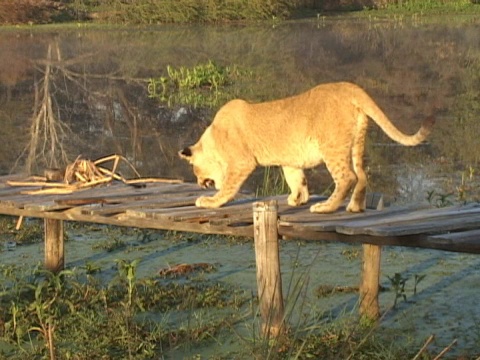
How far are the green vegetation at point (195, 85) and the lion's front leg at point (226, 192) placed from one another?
1057 cm

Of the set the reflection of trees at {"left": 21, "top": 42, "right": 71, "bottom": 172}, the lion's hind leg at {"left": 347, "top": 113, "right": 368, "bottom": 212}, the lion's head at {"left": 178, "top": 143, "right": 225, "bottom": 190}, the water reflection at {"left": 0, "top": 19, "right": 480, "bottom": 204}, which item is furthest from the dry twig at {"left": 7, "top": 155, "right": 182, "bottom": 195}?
the reflection of trees at {"left": 21, "top": 42, "right": 71, "bottom": 172}

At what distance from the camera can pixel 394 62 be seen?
22.1 m

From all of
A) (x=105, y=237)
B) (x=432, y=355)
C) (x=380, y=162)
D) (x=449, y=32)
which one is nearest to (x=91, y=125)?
(x=380, y=162)

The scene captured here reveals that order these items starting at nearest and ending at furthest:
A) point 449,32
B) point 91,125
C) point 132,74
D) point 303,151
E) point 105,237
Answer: point 303,151 < point 105,237 < point 91,125 < point 132,74 < point 449,32

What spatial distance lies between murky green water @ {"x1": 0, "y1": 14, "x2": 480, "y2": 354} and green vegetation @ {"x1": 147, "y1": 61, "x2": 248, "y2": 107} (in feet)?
1.01

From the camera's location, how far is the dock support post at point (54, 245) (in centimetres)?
788

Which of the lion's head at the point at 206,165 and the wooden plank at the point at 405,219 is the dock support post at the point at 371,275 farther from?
the lion's head at the point at 206,165

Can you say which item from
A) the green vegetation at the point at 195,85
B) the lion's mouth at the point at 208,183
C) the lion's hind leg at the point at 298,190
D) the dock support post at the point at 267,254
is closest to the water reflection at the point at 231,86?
the green vegetation at the point at 195,85

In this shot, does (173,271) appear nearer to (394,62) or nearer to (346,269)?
(346,269)

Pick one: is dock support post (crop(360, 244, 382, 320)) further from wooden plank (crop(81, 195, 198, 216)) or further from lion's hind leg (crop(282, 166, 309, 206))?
wooden plank (crop(81, 195, 198, 216))

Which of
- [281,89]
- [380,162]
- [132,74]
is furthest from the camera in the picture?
[132,74]

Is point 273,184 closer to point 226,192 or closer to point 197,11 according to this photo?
point 226,192

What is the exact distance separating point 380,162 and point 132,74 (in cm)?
1104

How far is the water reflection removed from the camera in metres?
12.3
